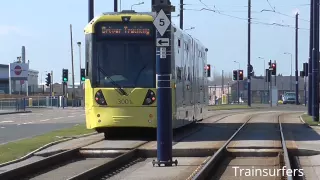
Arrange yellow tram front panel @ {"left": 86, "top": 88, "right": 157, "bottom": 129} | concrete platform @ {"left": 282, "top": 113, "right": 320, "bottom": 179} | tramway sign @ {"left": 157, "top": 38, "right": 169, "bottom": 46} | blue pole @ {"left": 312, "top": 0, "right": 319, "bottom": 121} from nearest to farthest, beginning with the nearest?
concrete platform @ {"left": 282, "top": 113, "right": 320, "bottom": 179} → tramway sign @ {"left": 157, "top": 38, "right": 169, "bottom": 46} → yellow tram front panel @ {"left": 86, "top": 88, "right": 157, "bottom": 129} → blue pole @ {"left": 312, "top": 0, "right": 319, "bottom": 121}

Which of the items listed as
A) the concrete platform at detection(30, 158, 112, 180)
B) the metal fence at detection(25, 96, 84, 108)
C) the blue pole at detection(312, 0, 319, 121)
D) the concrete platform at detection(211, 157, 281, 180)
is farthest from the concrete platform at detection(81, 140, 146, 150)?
the metal fence at detection(25, 96, 84, 108)

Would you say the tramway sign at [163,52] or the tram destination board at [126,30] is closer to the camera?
the tramway sign at [163,52]

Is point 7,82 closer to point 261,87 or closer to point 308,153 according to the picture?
point 261,87

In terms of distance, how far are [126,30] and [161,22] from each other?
Answer: 243 inches

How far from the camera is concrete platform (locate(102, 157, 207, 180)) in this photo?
43.0 feet

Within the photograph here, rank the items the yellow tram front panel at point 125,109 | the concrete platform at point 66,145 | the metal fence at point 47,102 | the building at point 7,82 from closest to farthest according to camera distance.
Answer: the concrete platform at point 66,145 → the yellow tram front panel at point 125,109 → the metal fence at point 47,102 → the building at point 7,82

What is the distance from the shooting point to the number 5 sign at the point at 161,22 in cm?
1404

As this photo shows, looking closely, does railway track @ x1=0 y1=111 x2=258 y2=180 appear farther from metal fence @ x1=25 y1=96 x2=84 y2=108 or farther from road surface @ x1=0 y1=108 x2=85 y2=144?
Answer: metal fence @ x1=25 y1=96 x2=84 y2=108

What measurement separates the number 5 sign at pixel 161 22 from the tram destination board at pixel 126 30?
601 centimetres

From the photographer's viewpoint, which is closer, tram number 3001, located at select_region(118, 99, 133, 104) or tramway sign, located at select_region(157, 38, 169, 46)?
tramway sign, located at select_region(157, 38, 169, 46)

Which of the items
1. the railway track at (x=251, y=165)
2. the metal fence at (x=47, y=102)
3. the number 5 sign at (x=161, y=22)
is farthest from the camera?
the metal fence at (x=47, y=102)

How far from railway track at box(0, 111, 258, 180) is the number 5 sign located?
3070mm

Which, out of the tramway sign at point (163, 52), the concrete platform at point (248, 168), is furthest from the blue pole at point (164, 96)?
the concrete platform at point (248, 168)

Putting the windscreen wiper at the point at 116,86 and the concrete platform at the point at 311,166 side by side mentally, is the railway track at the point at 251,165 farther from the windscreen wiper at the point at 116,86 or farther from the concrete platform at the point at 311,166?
the windscreen wiper at the point at 116,86
